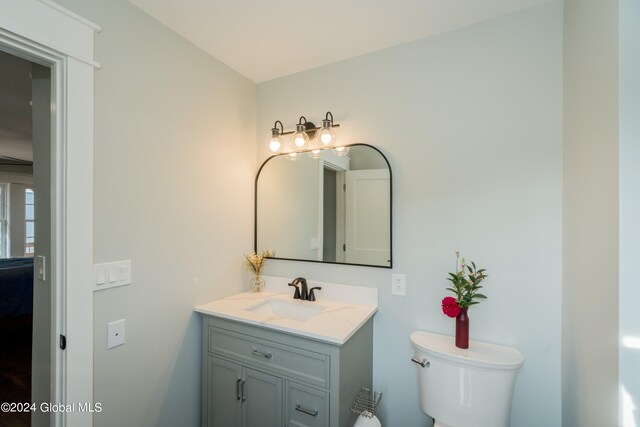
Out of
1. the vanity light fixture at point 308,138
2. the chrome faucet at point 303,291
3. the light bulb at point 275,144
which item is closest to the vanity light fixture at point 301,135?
the vanity light fixture at point 308,138

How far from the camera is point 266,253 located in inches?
84.1

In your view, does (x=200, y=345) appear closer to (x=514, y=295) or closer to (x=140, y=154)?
(x=140, y=154)

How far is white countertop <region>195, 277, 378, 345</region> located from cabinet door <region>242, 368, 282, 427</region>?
0.28 metres

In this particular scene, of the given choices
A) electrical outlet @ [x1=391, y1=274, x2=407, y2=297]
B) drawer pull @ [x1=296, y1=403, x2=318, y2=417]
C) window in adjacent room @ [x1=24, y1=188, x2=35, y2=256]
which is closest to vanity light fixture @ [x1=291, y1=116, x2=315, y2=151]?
electrical outlet @ [x1=391, y1=274, x2=407, y2=297]

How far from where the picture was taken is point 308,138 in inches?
→ 77.7

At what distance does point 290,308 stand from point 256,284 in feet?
1.17

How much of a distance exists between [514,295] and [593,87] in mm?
955

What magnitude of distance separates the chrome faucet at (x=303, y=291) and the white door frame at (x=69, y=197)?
1.08 m

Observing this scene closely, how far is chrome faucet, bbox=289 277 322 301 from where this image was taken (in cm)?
188

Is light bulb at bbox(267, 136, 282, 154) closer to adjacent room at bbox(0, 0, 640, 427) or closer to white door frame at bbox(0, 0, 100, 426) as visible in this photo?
adjacent room at bbox(0, 0, 640, 427)

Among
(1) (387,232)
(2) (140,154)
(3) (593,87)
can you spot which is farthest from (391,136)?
(2) (140,154)

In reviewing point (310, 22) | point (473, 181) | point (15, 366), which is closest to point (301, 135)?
point (310, 22)

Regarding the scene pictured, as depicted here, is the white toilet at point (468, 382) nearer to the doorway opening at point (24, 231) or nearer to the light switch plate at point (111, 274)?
the light switch plate at point (111, 274)

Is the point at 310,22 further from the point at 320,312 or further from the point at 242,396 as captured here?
the point at 242,396
